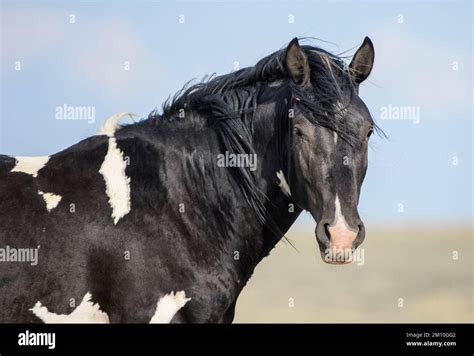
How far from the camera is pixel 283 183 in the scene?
21.6 ft

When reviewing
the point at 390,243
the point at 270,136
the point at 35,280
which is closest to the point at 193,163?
the point at 270,136

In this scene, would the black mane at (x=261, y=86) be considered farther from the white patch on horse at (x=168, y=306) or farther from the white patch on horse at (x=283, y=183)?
the white patch on horse at (x=168, y=306)

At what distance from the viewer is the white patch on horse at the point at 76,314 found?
6125mm

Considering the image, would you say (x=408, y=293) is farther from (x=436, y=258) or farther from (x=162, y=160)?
(x=162, y=160)

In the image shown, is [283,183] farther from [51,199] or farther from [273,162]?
[51,199]

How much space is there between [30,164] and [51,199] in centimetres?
50

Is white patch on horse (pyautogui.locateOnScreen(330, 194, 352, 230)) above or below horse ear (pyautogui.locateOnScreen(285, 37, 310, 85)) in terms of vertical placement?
below

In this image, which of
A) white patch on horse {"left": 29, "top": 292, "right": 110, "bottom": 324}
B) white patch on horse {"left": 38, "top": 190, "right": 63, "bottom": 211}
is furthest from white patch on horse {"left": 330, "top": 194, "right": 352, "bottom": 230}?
white patch on horse {"left": 38, "top": 190, "right": 63, "bottom": 211}

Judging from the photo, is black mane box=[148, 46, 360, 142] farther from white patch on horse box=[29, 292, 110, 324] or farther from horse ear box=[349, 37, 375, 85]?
white patch on horse box=[29, 292, 110, 324]

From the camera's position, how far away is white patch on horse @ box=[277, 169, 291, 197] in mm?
6562

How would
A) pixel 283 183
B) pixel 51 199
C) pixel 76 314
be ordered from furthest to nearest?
1. pixel 283 183
2. pixel 51 199
3. pixel 76 314

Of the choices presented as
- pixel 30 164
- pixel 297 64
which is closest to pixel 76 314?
pixel 30 164

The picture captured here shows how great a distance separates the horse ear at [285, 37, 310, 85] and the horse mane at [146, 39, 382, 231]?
0.07 m
